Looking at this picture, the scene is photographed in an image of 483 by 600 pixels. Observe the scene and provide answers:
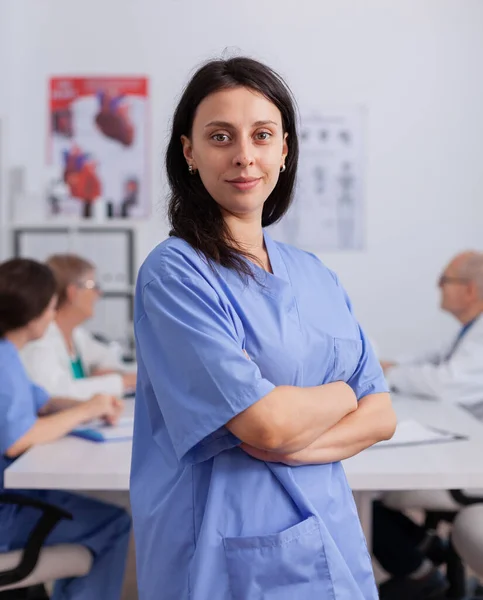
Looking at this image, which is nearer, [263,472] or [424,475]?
[263,472]

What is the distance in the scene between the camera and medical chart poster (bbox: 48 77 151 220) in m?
4.69

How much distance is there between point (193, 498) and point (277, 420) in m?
0.18

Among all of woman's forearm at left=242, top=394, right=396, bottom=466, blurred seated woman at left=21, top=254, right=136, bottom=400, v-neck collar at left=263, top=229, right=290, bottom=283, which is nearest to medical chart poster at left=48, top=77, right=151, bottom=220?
blurred seated woman at left=21, top=254, right=136, bottom=400

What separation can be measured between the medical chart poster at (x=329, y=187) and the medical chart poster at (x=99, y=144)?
3.03 feet

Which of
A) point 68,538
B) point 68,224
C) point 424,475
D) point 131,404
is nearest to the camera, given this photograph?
point 424,475

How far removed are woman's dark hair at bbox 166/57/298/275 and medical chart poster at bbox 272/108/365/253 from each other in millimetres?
3400

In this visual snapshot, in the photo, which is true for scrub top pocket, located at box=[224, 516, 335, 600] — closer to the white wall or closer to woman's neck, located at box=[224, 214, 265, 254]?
woman's neck, located at box=[224, 214, 265, 254]

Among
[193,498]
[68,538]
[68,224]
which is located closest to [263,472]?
[193,498]

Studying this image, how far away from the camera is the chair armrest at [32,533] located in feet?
5.99

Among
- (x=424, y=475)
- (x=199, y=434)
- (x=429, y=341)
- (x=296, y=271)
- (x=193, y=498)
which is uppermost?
(x=296, y=271)

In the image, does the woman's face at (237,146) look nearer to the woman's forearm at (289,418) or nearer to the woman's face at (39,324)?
the woman's forearm at (289,418)

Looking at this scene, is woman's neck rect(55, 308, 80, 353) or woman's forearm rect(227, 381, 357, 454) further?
woman's neck rect(55, 308, 80, 353)

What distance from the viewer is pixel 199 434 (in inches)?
41.6

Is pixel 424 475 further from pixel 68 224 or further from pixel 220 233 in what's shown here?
pixel 68 224
